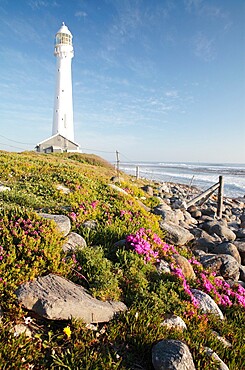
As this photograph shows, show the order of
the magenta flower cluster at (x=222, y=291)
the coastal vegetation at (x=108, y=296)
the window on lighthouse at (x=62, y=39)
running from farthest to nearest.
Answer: the window on lighthouse at (x=62, y=39) < the magenta flower cluster at (x=222, y=291) < the coastal vegetation at (x=108, y=296)

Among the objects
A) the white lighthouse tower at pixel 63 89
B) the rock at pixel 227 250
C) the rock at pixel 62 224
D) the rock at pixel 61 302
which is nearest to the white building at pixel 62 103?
the white lighthouse tower at pixel 63 89

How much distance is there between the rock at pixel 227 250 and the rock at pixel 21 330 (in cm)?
647

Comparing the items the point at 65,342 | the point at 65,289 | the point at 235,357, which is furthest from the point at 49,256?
the point at 235,357

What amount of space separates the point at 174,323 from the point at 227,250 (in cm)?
488

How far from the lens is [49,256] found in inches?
155

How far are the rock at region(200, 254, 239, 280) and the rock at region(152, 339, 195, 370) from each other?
12.5 ft

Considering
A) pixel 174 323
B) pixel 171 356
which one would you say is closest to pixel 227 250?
pixel 174 323

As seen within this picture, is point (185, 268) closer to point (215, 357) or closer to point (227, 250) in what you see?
point (215, 357)

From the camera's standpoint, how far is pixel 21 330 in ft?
10.1

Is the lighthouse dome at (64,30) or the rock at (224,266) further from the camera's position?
the lighthouse dome at (64,30)

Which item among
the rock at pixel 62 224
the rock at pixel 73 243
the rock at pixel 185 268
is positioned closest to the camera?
the rock at pixel 73 243

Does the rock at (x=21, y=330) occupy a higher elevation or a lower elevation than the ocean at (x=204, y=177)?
higher

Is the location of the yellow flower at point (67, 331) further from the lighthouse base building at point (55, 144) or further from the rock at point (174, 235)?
the lighthouse base building at point (55, 144)

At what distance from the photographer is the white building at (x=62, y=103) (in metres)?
42.8
